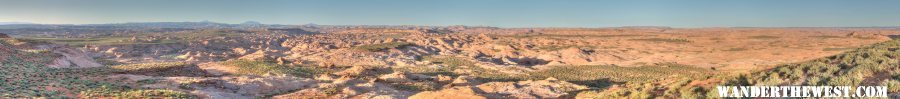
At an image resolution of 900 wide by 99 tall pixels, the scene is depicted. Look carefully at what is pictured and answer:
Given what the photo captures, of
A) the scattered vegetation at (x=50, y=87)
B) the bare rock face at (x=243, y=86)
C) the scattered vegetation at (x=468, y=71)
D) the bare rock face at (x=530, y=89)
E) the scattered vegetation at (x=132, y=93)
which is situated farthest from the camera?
the scattered vegetation at (x=468, y=71)

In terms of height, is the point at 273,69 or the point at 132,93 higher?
the point at 132,93

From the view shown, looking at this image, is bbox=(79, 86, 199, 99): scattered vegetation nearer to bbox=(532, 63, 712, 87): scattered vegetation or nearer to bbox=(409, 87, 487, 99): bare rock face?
bbox=(409, 87, 487, 99): bare rock face

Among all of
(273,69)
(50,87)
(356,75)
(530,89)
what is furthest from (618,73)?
(50,87)

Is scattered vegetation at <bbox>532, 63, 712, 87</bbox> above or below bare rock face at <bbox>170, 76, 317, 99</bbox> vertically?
below

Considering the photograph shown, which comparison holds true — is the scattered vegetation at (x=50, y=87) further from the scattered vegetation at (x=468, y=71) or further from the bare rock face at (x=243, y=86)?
the scattered vegetation at (x=468, y=71)

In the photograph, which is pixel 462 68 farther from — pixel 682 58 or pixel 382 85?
pixel 682 58

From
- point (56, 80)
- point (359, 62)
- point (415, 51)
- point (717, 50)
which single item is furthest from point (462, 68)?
point (717, 50)

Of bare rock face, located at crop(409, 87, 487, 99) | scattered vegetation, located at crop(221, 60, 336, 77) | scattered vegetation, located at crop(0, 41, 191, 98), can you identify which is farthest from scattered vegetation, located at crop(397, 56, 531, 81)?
scattered vegetation, located at crop(0, 41, 191, 98)

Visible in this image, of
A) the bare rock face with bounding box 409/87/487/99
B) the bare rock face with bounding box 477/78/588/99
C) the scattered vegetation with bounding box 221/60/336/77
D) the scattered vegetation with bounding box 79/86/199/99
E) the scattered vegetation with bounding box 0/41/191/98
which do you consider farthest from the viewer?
the scattered vegetation with bounding box 221/60/336/77

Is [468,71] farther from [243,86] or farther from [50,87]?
[50,87]

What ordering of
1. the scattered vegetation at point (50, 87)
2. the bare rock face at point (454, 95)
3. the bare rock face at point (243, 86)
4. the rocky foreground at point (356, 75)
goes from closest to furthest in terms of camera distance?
the scattered vegetation at point (50, 87)
the bare rock face at point (454, 95)
the rocky foreground at point (356, 75)
the bare rock face at point (243, 86)

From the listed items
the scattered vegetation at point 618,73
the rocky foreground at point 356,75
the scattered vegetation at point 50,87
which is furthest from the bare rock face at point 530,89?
the scattered vegetation at point 50,87
